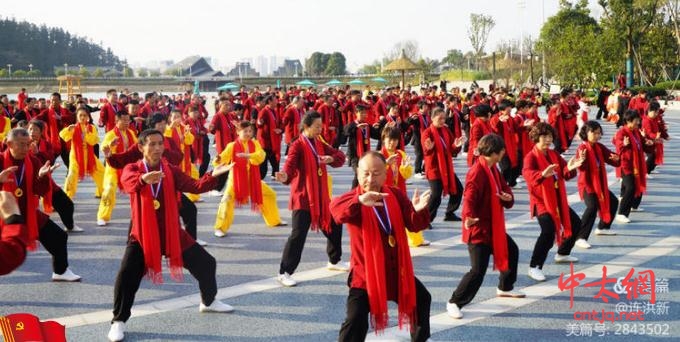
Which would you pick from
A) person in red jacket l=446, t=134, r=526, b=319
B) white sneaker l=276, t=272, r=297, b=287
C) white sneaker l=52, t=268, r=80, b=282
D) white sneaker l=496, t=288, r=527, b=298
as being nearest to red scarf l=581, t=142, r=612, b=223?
white sneaker l=496, t=288, r=527, b=298

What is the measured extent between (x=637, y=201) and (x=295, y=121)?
7.87m

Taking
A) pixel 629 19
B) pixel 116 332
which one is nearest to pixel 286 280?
pixel 116 332

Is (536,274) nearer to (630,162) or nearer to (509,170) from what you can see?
(630,162)

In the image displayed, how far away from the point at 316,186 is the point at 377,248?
255 centimetres

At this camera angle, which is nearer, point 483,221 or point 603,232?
point 483,221

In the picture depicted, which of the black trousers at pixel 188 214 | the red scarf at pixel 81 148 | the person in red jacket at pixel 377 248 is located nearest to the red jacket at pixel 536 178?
the person in red jacket at pixel 377 248

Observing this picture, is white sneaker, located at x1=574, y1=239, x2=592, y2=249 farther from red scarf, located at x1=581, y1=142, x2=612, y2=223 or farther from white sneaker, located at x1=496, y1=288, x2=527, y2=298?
white sneaker, located at x1=496, y1=288, x2=527, y2=298

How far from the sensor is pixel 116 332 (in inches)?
198

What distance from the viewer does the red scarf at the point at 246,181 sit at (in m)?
8.84

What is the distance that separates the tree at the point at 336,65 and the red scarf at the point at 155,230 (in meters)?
90.7

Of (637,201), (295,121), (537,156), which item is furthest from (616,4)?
(537,156)

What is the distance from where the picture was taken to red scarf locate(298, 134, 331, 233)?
6625 millimetres

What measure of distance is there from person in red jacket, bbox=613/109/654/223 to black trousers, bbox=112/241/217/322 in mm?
5969

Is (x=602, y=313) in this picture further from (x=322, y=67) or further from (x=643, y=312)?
(x=322, y=67)
